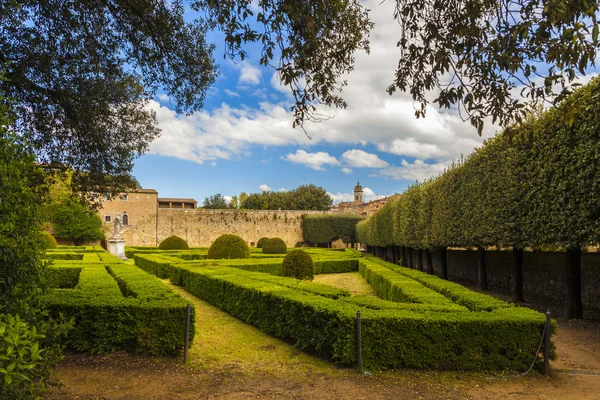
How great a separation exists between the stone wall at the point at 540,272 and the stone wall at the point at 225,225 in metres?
31.7

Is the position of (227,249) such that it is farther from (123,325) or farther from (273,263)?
(123,325)

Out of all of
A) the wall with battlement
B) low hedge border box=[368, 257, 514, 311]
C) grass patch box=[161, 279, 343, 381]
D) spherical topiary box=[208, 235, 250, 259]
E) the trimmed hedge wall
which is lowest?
grass patch box=[161, 279, 343, 381]

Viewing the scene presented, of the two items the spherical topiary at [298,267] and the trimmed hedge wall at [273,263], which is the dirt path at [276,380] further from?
the trimmed hedge wall at [273,263]

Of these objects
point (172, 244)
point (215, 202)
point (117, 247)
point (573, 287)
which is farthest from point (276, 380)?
point (215, 202)

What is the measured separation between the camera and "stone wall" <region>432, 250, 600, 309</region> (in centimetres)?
1093

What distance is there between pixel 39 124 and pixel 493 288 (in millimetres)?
14302

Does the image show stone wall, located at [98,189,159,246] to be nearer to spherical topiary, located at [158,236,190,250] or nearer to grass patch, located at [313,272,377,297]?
spherical topiary, located at [158,236,190,250]

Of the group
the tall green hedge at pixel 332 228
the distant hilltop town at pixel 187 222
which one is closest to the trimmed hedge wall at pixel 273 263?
the distant hilltop town at pixel 187 222

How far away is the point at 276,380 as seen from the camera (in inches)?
215

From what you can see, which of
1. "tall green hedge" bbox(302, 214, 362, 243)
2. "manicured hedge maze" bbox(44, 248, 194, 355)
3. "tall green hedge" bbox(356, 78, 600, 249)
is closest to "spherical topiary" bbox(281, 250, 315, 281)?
"tall green hedge" bbox(356, 78, 600, 249)

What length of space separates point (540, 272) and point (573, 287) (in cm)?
403

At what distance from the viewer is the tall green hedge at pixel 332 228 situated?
161 feet

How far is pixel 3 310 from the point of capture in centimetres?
294

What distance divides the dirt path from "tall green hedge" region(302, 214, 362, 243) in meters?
42.2
